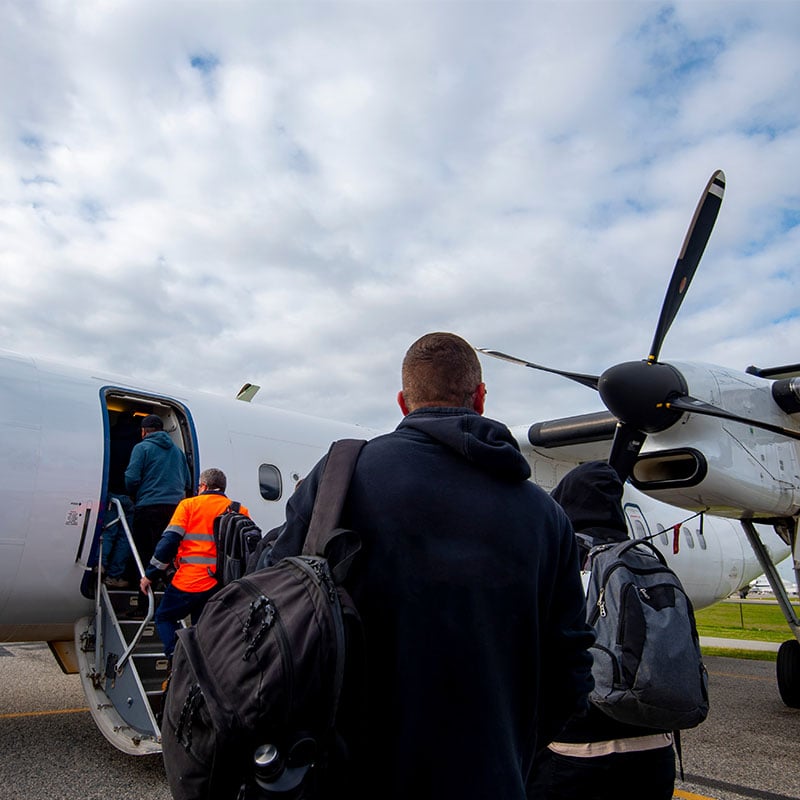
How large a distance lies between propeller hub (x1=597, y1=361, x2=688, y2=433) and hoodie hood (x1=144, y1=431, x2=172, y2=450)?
384 centimetres

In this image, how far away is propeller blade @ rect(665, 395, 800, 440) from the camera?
616 centimetres

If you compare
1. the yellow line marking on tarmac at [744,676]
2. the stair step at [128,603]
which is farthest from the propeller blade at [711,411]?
the yellow line marking on tarmac at [744,676]

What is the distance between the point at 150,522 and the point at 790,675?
793 cm

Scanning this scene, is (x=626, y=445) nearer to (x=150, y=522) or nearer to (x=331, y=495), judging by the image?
(x=150, y=522)

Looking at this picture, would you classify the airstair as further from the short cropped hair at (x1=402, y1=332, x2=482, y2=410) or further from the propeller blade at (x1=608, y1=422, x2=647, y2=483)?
the propeller blade at (x1=608, y1=422, x2=647, y2=483)

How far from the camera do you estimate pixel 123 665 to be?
5.29m

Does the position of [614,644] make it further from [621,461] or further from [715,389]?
[715,389]

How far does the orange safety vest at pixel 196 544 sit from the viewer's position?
5.33 metres

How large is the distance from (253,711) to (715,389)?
6471 millimetres

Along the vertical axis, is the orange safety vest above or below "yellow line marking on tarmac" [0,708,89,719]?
above

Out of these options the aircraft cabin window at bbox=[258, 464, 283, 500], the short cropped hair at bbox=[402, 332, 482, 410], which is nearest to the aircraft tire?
the aircraft cabin window at bbox=[258, 464, 283, 500]

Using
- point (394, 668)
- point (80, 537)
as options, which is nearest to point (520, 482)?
point (394, 668)

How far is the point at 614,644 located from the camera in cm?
267

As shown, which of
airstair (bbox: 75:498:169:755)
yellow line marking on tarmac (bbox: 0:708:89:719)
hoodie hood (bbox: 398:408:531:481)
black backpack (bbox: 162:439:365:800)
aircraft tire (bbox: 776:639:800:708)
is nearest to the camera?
black backpack (bbox: 162:439:365:800)
